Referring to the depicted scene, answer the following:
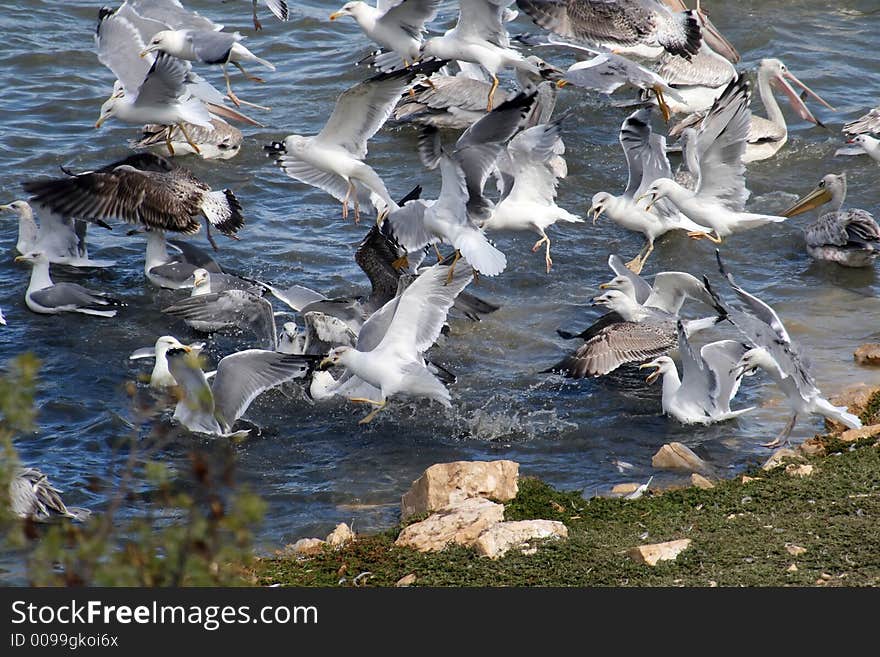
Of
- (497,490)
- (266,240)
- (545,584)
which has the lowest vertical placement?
(266,240)

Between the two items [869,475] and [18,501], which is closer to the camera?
[869,475]

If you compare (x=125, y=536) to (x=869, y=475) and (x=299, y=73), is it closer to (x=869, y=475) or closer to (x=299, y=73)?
(x=869, y=475)

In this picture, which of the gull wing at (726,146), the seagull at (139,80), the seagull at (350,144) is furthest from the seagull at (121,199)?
the gull wing at (726,146)

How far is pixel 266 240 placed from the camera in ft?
37.9

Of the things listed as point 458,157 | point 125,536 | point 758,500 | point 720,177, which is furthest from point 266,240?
point 758,500

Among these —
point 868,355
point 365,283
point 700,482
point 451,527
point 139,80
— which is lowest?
point 365,283

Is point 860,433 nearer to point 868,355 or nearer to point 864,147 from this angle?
point 868,355

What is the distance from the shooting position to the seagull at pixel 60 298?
9.90 meters

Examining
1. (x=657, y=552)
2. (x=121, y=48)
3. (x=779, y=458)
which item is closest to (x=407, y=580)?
(x=657, y=552)

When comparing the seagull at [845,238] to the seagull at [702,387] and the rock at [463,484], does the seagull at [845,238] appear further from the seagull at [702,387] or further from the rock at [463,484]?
the rock at [463,484]

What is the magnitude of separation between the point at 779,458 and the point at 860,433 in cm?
56

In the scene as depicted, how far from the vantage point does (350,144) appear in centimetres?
955

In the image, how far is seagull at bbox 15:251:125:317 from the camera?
9.90m

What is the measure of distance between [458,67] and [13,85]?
546cm
